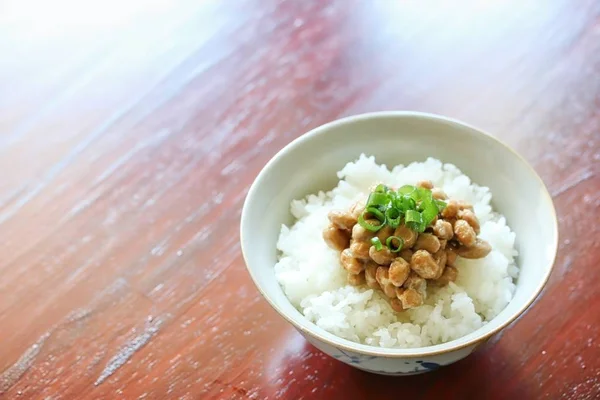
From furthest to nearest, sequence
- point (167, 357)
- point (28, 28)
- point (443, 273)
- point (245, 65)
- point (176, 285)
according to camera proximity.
→ point (28, 28)
point (245, 65)
point (176, 285)
point (167, 357)
point (443, 273)

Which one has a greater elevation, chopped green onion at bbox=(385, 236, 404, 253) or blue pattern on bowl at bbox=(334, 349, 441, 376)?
chopped green onion at bbox=(385, 236, 404, 253)

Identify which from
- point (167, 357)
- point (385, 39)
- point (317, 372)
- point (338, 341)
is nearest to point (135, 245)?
point (167, 357)

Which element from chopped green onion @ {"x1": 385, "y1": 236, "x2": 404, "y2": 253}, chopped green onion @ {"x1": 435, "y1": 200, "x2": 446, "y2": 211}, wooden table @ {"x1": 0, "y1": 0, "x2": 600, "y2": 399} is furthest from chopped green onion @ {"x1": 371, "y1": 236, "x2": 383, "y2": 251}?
wooden table @ {"x1": 0, "y1": 0, "x2": 600, "y2": 399}

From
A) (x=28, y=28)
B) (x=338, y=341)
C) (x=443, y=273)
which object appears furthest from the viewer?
(x=28, y=28)

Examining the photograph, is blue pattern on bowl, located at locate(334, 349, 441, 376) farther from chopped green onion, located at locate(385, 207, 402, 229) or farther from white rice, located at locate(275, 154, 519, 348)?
chopped green onion, located at locate(385, 207, 402, 229)

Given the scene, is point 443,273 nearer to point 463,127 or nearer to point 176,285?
point 463,127

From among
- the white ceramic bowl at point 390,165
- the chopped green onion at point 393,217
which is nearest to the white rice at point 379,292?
the white ceramic bowl at point 390,165

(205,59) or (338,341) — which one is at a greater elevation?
(205,59)
